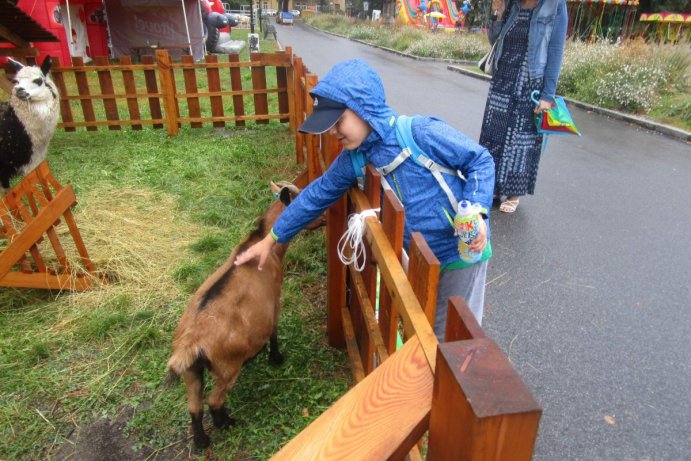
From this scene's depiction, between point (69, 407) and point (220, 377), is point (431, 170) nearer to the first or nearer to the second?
point (220, 377)

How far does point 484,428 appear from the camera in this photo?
69 cm

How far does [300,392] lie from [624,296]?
252 cm

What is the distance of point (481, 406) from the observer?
69 centimetres

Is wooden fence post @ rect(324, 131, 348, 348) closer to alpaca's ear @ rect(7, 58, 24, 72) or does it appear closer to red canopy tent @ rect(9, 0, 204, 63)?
alpaca's ear @ rect(7, 58, 24, 72)

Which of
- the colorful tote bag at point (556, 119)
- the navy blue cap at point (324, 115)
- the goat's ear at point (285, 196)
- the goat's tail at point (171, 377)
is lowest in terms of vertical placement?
the goat's tail at point (171, 377)

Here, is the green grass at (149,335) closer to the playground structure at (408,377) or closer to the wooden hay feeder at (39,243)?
the wooden hay feeder at (39,243)

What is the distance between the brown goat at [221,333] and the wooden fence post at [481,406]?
1680 millimetres

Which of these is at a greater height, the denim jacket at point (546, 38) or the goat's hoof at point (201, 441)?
the denim jacket at point (546, 38)

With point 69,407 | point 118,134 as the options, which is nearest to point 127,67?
point 118,134

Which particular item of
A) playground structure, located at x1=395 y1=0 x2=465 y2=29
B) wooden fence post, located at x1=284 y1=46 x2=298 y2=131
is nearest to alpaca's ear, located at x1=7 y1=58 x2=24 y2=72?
wooden fence post, located at x1=284 y1=46 x2=298 y2=131

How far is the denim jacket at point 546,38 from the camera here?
4277mm

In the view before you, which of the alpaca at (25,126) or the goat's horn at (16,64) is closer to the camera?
the alpaca at (25,126)

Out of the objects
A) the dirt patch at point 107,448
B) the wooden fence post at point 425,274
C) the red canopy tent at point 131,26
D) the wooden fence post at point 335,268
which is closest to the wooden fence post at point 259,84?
the wooden fence post at point 335,268

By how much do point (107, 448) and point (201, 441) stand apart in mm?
477
